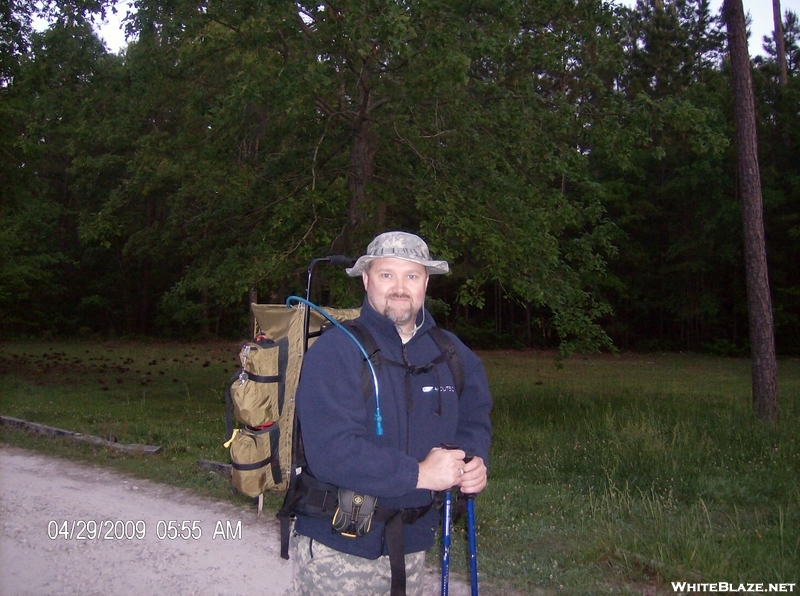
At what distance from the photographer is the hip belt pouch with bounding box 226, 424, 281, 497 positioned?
3.75 metres

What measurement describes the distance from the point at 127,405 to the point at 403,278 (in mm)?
12313

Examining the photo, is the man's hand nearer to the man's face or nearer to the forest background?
the man's face

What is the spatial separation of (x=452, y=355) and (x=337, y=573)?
959 mm

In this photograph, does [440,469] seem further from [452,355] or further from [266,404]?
[266,404]

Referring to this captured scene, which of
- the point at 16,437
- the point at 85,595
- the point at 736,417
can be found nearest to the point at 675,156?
the point at 736,417

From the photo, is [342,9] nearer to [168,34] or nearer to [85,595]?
[168,34]

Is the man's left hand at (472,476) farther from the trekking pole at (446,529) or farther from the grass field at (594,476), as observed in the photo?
the grass field at (594,476)

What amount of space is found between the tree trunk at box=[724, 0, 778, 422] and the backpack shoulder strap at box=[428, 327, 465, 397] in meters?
9.43

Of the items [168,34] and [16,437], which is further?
[168,34]

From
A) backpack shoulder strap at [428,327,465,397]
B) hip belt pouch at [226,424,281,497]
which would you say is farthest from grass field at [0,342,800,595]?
backpack shoulder strap at [428,327,465,397]

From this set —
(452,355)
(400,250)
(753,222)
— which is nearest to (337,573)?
(452,355)

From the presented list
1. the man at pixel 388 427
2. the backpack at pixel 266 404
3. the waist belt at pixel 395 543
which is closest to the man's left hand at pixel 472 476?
the man at pixel 388 427

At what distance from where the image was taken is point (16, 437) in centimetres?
1004

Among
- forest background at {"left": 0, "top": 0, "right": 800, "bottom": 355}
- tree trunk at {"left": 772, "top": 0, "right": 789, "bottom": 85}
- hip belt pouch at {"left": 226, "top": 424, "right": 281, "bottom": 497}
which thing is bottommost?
hip belt pouch at {"left": 226, "top": 424, "right": 281, "bottom": 497}
